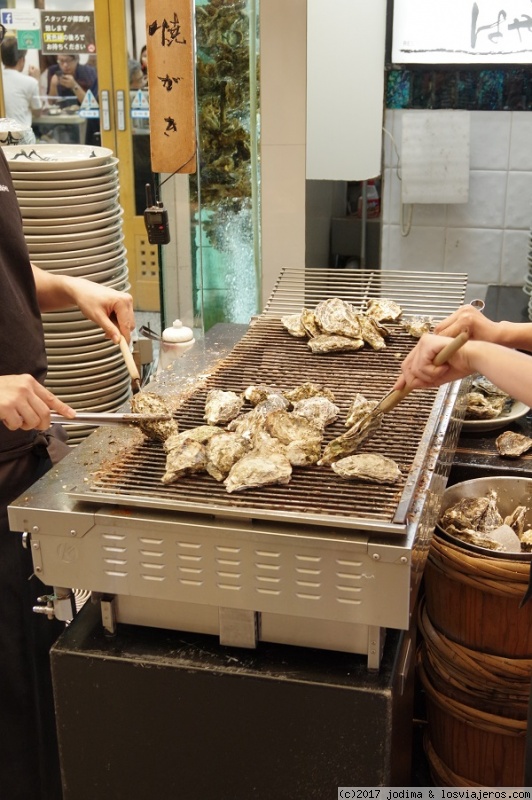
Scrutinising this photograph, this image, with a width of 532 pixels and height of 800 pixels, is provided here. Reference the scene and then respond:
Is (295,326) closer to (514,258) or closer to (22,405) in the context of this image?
(22,405)

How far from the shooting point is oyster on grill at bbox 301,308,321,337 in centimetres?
253

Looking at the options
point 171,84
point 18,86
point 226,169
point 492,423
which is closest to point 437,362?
point 492,423

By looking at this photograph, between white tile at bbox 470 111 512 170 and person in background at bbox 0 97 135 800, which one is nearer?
person in background at bbox 0 97 135 800

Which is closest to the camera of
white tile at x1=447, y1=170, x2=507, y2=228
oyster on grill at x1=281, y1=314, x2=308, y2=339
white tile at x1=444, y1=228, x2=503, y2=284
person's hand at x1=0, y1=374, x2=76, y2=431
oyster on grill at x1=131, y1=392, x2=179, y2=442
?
person's hand at x1=0, y1=374, x2=76, y2=431

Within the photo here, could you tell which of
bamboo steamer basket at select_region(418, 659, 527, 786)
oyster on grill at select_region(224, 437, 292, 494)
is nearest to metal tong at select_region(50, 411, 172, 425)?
oyster on grill at select_region(224, 437, 292, 494)

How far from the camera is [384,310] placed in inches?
104

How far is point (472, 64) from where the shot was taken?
4574 millimetres

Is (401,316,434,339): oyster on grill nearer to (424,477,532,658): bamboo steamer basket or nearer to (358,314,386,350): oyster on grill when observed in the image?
(358,314,386,350): oyster on grill

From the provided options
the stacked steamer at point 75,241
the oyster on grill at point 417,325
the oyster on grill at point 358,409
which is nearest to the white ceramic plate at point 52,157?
the stacked steamer at point 75,241

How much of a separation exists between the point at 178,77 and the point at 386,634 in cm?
205

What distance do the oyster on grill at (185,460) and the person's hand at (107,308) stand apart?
0.61 meters

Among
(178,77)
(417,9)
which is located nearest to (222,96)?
(178,77)

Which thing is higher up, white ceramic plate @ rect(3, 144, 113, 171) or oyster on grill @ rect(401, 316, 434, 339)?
white ceramic plate @ rect(3, 144, 113, 171)

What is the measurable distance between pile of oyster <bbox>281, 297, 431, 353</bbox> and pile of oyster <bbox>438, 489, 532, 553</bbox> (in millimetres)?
490
